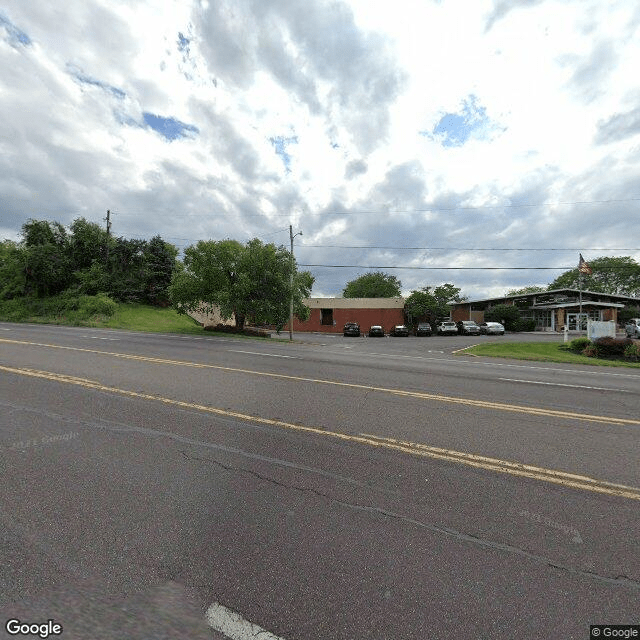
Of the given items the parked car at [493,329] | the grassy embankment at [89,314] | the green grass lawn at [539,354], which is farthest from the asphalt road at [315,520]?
the parked car at [493,329]

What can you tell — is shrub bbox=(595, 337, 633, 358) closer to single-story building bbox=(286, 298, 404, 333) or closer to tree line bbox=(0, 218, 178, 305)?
single-story building bbox=(286, 298, 404, 333)

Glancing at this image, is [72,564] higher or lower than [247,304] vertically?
lower

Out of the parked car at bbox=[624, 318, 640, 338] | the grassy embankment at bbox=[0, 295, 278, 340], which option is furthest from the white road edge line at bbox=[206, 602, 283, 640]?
the parked car at bbox=[624, 318, 640, 338]

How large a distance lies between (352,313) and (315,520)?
44480 millimetres

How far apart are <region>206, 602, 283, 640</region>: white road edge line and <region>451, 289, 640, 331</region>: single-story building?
151ft

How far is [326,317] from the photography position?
4853 cm

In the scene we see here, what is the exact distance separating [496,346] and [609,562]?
21818mm

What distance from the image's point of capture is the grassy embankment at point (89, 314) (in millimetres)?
33375

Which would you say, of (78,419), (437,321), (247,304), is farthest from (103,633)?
(437,321)

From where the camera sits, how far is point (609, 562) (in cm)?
249

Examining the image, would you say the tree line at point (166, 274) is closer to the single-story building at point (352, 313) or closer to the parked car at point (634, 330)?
the single-story building at point (352, 313)

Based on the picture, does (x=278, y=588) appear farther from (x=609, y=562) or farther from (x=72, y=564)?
(x=609, y=562)

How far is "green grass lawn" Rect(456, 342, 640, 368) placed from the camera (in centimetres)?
1664

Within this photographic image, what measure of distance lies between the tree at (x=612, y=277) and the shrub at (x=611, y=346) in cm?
5478
